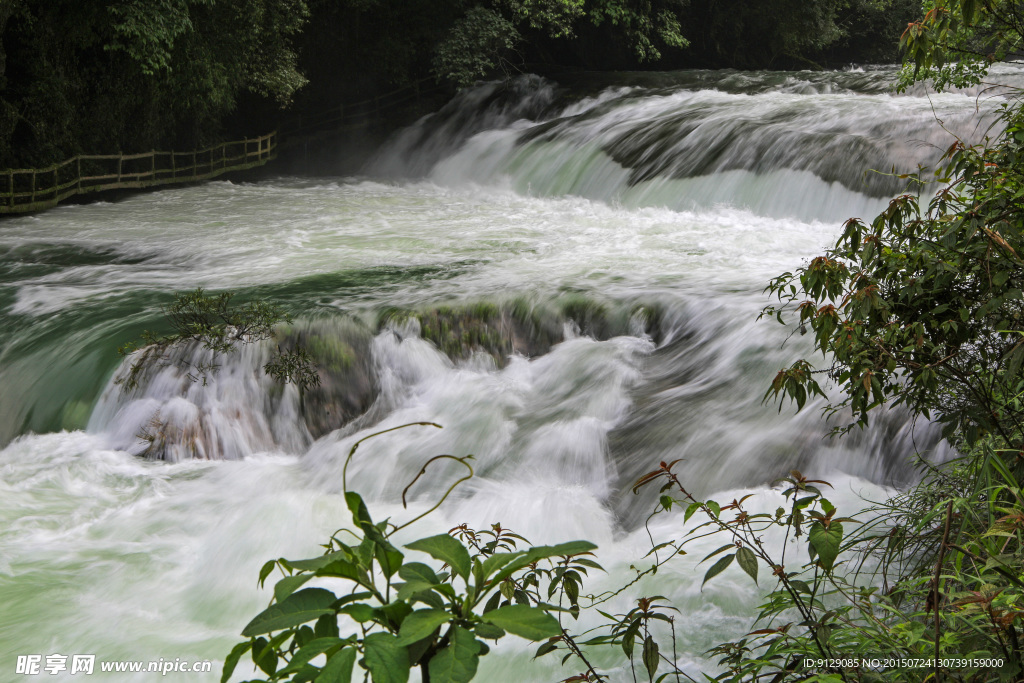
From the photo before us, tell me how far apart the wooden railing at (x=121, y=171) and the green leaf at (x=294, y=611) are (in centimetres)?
1411

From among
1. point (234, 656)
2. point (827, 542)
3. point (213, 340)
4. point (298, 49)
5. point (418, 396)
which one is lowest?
point (418, 396)

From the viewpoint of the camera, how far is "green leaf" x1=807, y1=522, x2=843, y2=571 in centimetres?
175

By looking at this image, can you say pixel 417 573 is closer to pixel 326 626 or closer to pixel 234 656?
pixel 326 626

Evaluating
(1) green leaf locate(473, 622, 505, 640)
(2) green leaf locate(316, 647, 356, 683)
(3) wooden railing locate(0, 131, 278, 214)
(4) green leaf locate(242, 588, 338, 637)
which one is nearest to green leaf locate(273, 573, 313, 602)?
(4) green leaf locate(242, 588, 338, 637)

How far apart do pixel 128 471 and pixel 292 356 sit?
4.64 ft

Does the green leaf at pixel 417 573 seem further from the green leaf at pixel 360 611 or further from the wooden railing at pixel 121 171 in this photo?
the wooden railing at pixel 121 171

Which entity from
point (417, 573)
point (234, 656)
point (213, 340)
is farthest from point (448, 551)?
point (213, 340)

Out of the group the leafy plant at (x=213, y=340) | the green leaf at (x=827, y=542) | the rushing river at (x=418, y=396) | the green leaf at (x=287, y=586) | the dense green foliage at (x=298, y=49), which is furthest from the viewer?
the dense green foliage at (x=298, y=49)

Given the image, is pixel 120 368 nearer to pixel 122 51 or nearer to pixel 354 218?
pixel 354 218

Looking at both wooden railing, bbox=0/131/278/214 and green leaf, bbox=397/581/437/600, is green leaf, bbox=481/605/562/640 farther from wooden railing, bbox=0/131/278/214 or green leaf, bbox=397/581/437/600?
wooden railing, bbox=0/131/278/214

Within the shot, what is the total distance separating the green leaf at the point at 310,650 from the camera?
105 centimetres

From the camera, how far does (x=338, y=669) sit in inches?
40.7

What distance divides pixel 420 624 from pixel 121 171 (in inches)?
653

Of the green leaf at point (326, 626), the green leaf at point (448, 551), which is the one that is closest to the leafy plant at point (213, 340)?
the green leaf at point (448, 551)
